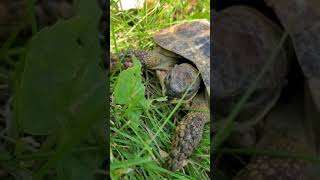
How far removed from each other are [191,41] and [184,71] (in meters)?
0.10

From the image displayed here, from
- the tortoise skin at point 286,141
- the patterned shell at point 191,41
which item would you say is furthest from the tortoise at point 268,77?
the patterned shell at point 191,41

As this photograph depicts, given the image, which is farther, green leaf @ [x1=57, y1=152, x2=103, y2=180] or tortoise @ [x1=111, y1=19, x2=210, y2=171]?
tortoise @ [x1=111, y1=19, x2=210, y2=171]

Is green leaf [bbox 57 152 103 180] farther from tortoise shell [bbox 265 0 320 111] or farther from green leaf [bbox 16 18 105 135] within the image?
tortoise shell [bbox 265 0 320 111]

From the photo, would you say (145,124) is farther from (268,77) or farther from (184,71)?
(184,71)

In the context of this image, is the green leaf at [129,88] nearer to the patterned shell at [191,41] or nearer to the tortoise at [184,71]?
the tortoise at [184,71]

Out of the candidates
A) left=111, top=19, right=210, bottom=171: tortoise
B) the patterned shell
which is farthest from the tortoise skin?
the patterned shell

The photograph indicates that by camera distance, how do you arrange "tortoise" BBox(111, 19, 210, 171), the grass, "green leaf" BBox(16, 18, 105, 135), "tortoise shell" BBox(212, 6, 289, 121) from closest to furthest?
"green leaf" BBox(16, 18, 105, 135)
"tortoise shell" BBox(212, 6, 289, 121)
the grass
"tortoise" BBox(111, 19, 210, 171)

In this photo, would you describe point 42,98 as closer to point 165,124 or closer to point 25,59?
point 25,59

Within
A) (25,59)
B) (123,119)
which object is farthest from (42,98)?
(123,119)

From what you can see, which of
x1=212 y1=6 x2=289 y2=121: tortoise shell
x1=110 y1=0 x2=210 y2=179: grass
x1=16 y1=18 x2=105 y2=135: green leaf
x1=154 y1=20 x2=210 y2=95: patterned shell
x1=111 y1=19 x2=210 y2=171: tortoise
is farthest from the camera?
x1=154 y1=20 x2=210 y2=95: patterned shell

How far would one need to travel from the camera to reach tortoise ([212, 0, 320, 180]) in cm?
39

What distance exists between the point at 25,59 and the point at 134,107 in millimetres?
282

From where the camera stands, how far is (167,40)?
919mm

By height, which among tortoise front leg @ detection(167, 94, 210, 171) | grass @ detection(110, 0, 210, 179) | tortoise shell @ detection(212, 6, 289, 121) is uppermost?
tortoise shell @ detection(212, 6, 289, 121)
